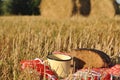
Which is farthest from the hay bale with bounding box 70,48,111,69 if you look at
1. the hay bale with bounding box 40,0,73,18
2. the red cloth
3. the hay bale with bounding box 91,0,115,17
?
the hay bale with bounding box 40,0,73,18

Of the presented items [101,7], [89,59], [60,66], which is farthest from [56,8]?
[60,66]

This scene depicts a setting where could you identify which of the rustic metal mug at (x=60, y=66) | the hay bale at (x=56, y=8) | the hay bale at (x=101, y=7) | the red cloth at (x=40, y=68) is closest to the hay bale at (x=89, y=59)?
the rustic metal mug at (x=60, y=66)

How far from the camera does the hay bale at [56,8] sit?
952 centimetres

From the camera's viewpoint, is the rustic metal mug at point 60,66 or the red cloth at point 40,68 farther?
the rustic metal mug at point 60,66

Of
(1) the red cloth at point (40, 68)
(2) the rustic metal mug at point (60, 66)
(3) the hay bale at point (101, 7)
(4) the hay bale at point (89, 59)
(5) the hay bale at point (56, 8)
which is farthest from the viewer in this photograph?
(5) the hay bale at point (56, 8)

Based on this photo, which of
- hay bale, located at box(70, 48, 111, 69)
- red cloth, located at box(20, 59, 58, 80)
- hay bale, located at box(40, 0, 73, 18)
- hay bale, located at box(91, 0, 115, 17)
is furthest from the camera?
hay bale, located at box(40, 0, 73, 18)

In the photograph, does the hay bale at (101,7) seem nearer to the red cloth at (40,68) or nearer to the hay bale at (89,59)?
the hay bale at (89,59)

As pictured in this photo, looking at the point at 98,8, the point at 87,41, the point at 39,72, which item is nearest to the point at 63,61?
the point at 39,72

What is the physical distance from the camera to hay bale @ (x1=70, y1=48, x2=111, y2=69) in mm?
2211

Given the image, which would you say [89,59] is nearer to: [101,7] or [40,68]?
[40,68]

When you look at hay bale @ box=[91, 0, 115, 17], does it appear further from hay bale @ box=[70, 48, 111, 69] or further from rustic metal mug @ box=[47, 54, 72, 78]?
rustic metal mug @ box=[47, 54, 72, 78]

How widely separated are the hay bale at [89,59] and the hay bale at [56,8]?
23.4 ft

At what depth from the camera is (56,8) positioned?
10117 mm

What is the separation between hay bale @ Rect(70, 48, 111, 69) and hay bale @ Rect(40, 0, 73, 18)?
281 inches
